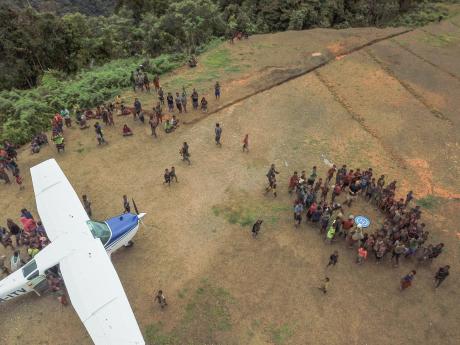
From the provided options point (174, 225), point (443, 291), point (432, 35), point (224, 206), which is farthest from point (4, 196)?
point (432, 35)

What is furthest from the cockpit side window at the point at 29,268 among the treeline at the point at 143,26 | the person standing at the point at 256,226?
the treeline at the point at 143,26

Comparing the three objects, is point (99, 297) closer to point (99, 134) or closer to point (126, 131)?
point (99, 134)

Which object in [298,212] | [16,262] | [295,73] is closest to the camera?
[16,262]

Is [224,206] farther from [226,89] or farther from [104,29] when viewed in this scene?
[104,29]

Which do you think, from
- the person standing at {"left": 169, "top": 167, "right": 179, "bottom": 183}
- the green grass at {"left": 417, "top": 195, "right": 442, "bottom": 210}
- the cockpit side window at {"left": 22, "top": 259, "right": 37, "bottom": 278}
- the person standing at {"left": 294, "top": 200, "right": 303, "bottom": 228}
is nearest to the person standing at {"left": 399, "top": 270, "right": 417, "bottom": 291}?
the person standing at {"left": 294, "top": 200, "right": 303, "bottom": 228}

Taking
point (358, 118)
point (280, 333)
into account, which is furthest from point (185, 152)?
point (358, 118)

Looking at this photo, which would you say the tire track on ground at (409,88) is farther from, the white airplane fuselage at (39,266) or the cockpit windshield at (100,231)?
the cockpit windshield at (100,231)

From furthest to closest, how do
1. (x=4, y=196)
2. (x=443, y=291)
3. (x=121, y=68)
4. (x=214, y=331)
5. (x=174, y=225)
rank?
(x=121, y=68) < (x=4, y=196) < (x=174, y=225) < (x=443, y=291) < (x=214, y=331)

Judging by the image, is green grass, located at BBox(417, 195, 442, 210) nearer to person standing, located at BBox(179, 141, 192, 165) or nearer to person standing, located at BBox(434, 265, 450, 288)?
person standing, located at BBox(434, 265, 450, 288)
